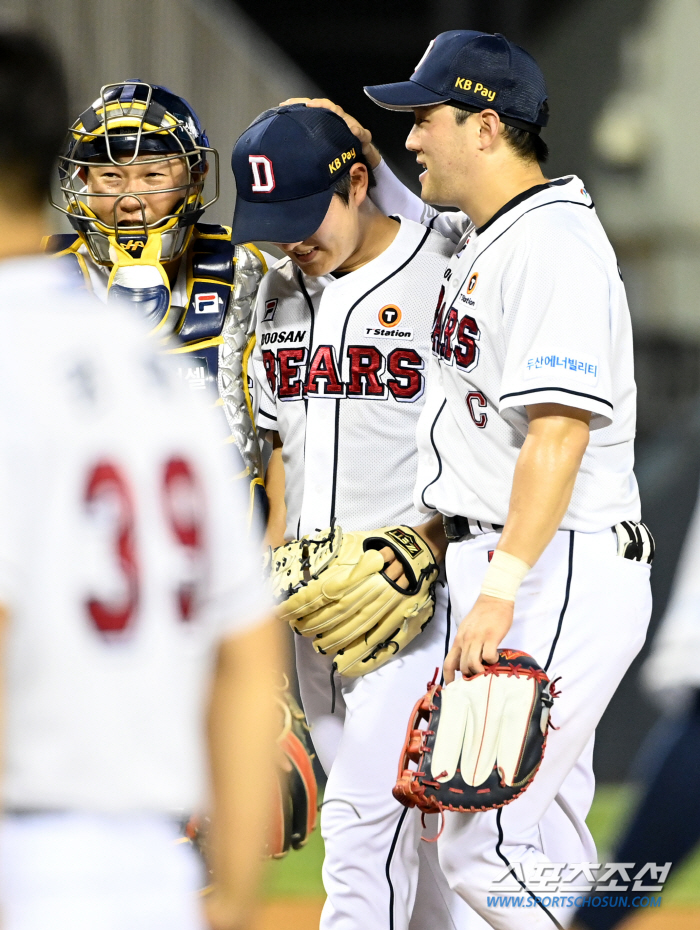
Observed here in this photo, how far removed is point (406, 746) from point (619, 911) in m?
0.56

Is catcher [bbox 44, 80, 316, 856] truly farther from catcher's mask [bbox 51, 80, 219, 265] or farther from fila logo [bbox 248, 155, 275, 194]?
fila logo [bbox 248, 155, 275, 194]

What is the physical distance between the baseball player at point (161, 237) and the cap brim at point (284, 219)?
0.58ft

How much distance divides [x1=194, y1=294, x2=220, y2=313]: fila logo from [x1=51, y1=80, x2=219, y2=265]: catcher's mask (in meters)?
0.11

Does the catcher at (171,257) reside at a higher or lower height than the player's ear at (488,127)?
lower

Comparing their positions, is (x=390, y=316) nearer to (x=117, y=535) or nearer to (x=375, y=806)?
(x=375, y=806)

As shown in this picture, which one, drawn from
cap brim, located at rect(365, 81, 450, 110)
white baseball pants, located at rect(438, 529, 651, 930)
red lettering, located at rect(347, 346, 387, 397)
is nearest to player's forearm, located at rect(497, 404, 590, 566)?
white baseball pants, located at rect(438, 529, 651, 930)

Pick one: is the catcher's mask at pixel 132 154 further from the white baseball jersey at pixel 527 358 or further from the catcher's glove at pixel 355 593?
the catcher's glove at pixel 355 593

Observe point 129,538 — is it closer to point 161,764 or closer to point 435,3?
point 161,764

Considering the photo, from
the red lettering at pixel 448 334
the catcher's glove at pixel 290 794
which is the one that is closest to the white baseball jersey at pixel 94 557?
the red lettering at pixel 448 334

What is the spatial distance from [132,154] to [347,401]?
72cm

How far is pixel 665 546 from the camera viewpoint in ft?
17.2

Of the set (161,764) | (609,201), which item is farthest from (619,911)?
Result: (609,201)

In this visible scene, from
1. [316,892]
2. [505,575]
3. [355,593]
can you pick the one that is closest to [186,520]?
[505,575]

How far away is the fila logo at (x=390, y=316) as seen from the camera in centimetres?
247
